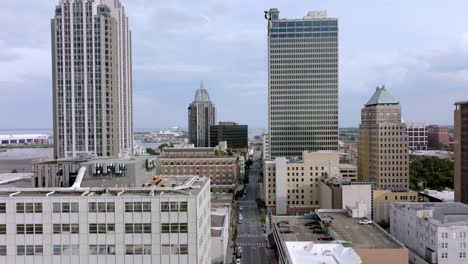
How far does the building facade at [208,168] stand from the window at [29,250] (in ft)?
342

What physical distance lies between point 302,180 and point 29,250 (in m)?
87.7

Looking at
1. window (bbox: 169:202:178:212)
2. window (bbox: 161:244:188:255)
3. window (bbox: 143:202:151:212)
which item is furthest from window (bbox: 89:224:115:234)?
window (bbox: 169:202:178:212)

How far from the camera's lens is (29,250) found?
2938 cm

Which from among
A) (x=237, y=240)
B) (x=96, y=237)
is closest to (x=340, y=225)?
(x=237, y=240)

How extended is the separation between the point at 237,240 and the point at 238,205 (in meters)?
42.4

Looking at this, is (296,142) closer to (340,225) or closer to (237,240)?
(237,240)

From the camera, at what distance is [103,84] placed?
4587 inches

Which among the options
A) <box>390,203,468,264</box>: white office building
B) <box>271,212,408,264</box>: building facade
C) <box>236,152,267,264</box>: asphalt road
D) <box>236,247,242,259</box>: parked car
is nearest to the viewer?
<box>271,212,408,264</box>: building facade

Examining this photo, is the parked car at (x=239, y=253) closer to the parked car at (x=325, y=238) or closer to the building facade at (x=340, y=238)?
the building facade at (x=340, y=238)

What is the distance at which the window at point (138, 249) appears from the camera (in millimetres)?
29297

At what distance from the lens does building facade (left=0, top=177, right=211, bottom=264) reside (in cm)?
2925

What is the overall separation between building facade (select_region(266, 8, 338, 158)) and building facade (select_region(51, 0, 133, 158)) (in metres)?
56.2

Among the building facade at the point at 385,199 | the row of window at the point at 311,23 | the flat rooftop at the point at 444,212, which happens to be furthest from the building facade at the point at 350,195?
the row of window at the point at 311,23

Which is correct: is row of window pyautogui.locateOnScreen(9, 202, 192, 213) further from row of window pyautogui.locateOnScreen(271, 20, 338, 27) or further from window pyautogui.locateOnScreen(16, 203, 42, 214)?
row of window pyautogui.locateOnScreen(271, 20, 338, 27)
